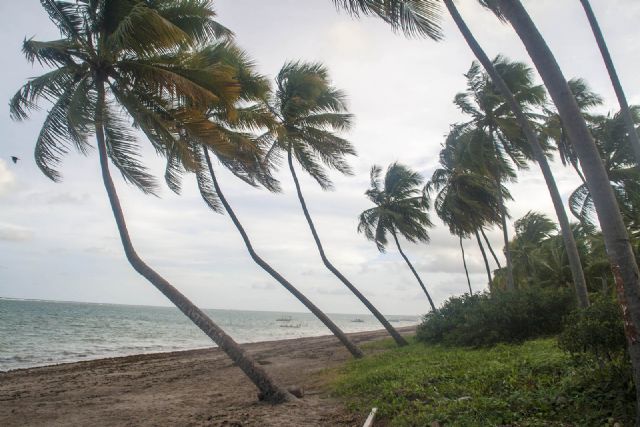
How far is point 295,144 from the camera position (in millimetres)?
15914

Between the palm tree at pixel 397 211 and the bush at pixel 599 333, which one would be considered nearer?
the bush at pixel 599 333

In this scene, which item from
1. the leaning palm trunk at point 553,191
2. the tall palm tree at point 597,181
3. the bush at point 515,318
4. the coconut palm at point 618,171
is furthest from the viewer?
the coconut palm at point 618,171

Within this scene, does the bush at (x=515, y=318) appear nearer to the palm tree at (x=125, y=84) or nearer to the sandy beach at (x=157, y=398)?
the sandy beach at (x=157, y=398)

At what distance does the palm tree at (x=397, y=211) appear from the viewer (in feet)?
73.6

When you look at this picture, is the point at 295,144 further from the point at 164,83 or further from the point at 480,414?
the point at 480,414

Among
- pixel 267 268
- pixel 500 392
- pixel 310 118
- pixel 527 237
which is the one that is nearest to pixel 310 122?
pixel 310 118

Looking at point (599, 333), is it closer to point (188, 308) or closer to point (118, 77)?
point (188, 308)

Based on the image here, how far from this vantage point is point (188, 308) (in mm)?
7973

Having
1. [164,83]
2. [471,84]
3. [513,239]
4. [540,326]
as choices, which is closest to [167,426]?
[164,83]

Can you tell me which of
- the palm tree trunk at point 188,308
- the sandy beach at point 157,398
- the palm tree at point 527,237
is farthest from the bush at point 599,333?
the palm tree at point 527,237

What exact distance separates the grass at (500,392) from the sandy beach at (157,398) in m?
0.77

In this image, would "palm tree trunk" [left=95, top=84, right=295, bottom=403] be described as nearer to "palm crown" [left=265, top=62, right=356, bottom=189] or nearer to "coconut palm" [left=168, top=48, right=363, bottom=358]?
"coconut palm" [left=168, top=48, right=363, bottom=358]

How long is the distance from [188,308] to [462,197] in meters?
17.5

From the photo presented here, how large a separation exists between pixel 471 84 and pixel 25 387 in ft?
65.7
